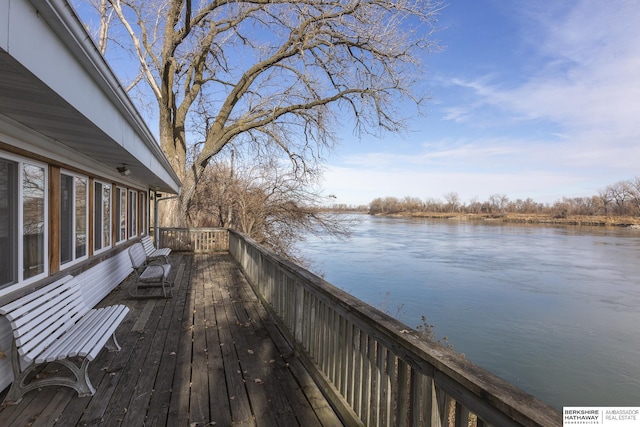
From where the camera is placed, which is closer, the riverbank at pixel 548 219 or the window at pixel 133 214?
the window at pixel 133 214

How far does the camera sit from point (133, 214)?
7898mm

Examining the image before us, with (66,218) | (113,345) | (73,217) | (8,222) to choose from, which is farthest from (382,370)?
(73,217)

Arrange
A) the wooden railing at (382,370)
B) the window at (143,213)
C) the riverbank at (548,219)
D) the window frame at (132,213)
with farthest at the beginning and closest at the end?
the riverbank at (548,219), the window at (143,213), the window frame at (132,213), the wooden railing at (382,370)

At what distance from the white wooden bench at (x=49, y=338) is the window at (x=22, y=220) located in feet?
0.93

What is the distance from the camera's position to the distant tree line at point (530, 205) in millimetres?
54938

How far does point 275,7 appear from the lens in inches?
402

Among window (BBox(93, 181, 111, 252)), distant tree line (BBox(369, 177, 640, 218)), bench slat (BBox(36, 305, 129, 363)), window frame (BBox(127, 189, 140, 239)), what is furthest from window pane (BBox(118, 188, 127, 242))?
distant tree line (BBox(369, 177, 640, 218))

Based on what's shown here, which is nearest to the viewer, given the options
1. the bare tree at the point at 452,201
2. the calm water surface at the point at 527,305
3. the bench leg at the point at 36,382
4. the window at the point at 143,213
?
the bench leg at the point at 36,382

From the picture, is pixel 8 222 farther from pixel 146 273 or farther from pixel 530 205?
pixel 530 205

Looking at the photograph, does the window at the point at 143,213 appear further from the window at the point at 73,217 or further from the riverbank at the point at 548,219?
the riverbank at the point at 548,219

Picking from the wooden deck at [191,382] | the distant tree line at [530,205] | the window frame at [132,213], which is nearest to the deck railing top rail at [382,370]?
the wooden deck at [191,382]

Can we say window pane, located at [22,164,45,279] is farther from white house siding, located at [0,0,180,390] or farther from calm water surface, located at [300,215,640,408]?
calm water surface, located at [300,215,640,408]

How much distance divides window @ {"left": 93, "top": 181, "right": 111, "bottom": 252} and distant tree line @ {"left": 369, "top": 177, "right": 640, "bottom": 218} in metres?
54.6

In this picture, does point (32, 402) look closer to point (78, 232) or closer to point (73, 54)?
point (73, 54)
